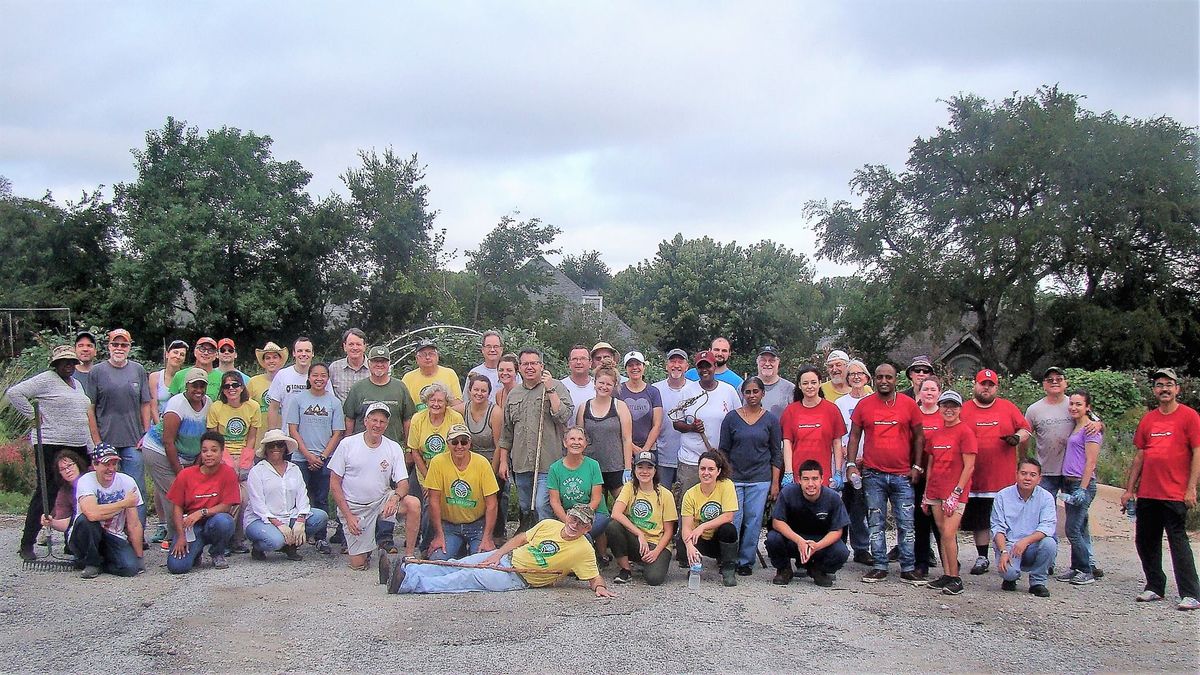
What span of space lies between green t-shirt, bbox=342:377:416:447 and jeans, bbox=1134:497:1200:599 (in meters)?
5.67

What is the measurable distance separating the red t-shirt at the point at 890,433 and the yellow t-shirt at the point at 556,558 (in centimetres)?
231

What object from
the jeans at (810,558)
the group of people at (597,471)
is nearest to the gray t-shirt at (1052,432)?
the group of people at (597,471)

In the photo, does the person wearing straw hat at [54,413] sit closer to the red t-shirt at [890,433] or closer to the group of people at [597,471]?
the group of people at [597,471]

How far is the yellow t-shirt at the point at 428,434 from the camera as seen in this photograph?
7.63 meters

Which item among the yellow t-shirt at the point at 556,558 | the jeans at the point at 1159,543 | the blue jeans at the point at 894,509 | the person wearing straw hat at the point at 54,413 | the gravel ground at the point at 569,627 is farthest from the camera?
the person wearing straw hat at the point at 54,413

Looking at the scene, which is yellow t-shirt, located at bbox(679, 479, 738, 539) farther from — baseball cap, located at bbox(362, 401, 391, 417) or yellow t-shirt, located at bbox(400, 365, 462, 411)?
baseball cap, located at bbox(362, 401, 391, 417)

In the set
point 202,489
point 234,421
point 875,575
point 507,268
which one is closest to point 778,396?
point 875,575

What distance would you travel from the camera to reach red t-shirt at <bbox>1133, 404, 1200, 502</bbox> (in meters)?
6.41

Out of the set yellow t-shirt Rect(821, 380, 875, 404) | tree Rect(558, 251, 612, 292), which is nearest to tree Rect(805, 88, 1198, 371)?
yellow t-shirt Rect(821, 380, 875, 404)

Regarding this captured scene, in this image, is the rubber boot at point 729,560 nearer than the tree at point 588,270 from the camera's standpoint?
Yes

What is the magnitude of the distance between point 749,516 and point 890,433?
125 centimetres

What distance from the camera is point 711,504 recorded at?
705 centimetres

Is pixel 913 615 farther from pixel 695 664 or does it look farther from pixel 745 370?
pixel 745 370

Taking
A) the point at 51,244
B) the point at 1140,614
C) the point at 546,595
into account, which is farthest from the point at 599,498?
the point at 51,244
